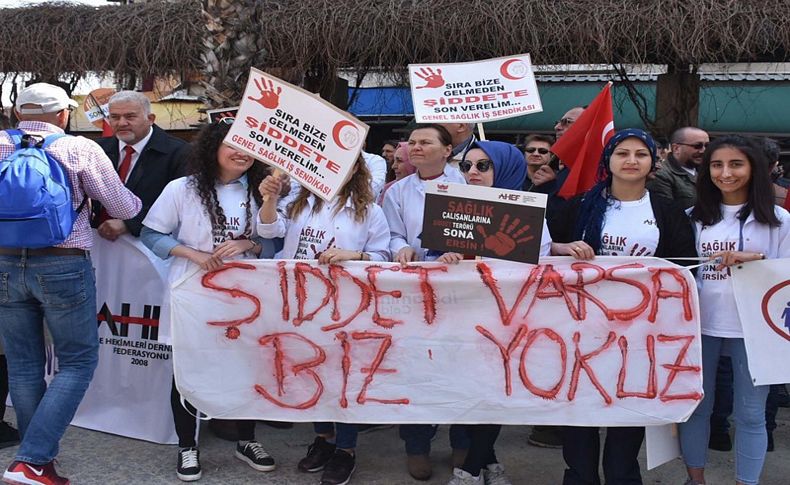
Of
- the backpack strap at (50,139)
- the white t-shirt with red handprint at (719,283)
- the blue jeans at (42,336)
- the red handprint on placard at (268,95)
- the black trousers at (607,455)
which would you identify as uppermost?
the red handprint on placard at (268,95)

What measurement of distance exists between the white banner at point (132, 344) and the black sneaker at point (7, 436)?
434 mm

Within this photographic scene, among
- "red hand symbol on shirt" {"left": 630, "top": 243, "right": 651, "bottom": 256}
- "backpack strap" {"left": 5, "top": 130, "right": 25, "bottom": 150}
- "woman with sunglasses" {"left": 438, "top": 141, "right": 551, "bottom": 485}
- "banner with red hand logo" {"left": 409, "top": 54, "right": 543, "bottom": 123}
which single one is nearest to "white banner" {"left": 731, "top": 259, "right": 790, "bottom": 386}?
"red hand symbol on shirt" {"left": 630, "top": 243, "right": 651, "bottom": 256}

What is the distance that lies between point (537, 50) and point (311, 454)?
4044mm

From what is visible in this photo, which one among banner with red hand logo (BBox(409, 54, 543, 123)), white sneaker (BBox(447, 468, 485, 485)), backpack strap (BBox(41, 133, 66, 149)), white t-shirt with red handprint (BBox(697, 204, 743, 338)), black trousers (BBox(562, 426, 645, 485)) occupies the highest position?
banner with red hand logo (BBox(409, 54, 543, 123))

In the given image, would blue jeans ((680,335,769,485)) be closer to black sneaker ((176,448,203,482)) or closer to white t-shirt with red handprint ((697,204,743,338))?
white t-shirt with red handprint ((697,204,743,338))

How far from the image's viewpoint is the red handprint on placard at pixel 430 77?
442 cm

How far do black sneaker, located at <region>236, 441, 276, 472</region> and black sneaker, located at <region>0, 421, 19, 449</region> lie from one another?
1289mm

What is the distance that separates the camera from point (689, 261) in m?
3.62

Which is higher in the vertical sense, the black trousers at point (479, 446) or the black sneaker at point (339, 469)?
the black trousers at point (479, 446)

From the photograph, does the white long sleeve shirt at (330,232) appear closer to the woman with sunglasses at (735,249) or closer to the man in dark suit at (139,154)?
the man in dark suit at (139,154)

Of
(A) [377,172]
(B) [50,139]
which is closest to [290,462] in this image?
(A) [377,172]

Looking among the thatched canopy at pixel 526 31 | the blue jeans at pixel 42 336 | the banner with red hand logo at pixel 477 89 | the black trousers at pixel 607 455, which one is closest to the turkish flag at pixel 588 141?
the banner with red hand logo at pixel 477 89

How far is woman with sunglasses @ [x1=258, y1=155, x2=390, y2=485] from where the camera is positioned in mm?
3889

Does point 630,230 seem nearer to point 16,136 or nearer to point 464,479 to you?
point 464,479
